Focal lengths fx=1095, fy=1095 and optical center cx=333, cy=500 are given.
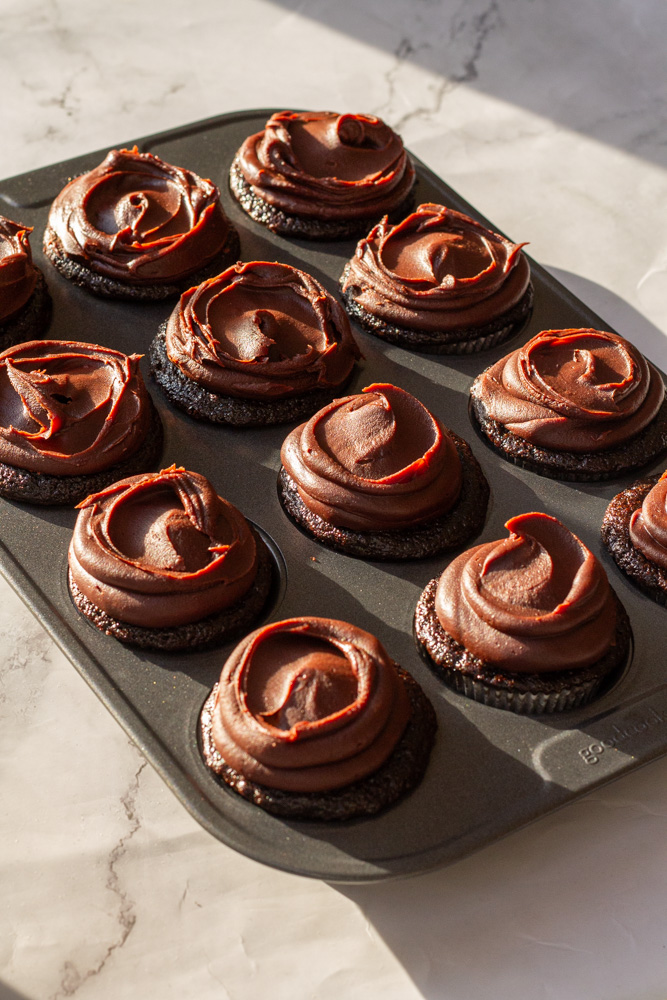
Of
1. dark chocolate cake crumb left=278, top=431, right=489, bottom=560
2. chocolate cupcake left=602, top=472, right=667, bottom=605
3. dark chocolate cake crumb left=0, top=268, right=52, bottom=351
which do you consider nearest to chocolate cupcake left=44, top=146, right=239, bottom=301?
dark chocolate cake crumb left=0, top=268, right=52, bottom=351

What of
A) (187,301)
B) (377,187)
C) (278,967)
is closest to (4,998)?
(278,967)

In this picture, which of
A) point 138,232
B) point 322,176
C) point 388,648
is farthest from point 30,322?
point 388,648

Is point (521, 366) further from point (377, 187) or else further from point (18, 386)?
point (18, 386)

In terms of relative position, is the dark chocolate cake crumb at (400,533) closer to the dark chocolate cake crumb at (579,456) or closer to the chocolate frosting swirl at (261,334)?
the dark chocolate cake crumb at (579,456)

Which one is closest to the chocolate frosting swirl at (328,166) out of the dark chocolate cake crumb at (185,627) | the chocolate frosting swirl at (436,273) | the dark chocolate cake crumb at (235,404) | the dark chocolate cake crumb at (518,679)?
the chocolate frosting swirl at (436,273)

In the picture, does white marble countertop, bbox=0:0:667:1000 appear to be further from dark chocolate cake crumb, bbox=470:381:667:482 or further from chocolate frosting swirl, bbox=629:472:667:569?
dark chocolate cake crumb, bbox=470:381:667:482

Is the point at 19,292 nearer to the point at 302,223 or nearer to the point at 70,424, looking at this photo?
the point at 70,424
